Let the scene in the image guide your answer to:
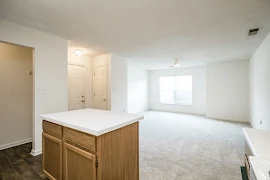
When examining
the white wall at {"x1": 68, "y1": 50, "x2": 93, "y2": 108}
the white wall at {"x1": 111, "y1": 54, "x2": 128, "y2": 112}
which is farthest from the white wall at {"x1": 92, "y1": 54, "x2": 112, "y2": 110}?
the white wall at {"x1": 68, "y1": 50, "x2": 93, "y2": 108}

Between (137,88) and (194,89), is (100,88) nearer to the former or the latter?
(137,88)

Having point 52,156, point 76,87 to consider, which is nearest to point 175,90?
point 76,87

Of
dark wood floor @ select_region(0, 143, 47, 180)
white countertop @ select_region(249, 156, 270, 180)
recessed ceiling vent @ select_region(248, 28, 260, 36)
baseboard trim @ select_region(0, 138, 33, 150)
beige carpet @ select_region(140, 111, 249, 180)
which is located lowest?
beige carpet @ select_region(140, 111, 249, 180)

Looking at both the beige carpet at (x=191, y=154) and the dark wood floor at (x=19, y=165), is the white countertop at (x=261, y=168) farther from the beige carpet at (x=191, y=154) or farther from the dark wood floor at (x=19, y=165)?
the dark wood floor at (x=19, y=165)

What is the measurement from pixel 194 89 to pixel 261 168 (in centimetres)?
666

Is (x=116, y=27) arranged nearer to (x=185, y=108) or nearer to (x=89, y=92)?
(x=89, y=92)

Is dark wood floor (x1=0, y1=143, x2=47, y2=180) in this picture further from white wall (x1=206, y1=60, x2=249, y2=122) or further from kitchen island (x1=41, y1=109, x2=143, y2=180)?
white wall (x1=206, y1=60, x2=249, y2=122)

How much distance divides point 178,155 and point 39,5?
3.41m

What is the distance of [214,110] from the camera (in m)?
5.98

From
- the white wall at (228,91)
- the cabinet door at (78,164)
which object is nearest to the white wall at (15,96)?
the cabinet door at (78,164)

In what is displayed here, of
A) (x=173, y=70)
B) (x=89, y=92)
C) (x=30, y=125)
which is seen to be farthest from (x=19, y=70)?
(x=173, y=70)

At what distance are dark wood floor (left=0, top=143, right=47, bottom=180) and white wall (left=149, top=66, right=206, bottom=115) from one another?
21.0 ft

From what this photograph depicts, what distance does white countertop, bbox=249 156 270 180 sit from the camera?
673 millimetres

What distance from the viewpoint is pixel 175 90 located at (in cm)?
759
